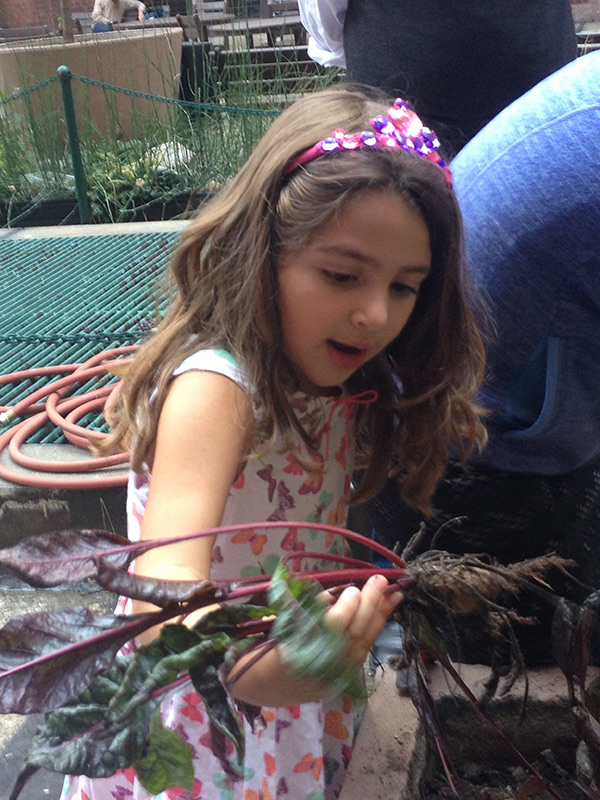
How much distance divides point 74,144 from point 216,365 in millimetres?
5041

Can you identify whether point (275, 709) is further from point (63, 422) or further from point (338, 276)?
point (63, 422)

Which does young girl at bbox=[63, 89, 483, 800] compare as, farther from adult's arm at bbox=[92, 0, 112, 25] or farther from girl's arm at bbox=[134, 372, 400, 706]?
adult's arm at bbox=[92, 0, 112, 25]

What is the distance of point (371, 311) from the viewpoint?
134 centimetres

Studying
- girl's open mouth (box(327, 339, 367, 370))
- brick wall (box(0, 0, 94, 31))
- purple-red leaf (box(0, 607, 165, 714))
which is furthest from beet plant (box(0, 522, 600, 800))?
brick wall (box(0, 0, 94, 31))

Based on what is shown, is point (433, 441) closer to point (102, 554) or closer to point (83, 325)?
point (102, 554)

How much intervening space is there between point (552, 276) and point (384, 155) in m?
0.36

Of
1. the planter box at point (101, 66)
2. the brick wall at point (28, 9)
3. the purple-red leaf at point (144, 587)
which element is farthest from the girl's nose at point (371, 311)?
the brick wall at point (28, 9)

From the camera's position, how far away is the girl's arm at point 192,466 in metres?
1.13

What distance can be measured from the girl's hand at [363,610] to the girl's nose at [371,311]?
1.46ft

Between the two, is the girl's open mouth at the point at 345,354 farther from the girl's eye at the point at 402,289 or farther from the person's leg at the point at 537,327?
the person's leg at the point at 537,327

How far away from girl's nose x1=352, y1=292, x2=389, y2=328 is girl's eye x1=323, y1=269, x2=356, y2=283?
4cm

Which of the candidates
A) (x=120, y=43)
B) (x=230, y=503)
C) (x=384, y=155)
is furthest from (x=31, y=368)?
(x=120, y=43)

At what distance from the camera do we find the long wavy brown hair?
55.4 inches

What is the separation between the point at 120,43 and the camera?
25.3 ft
